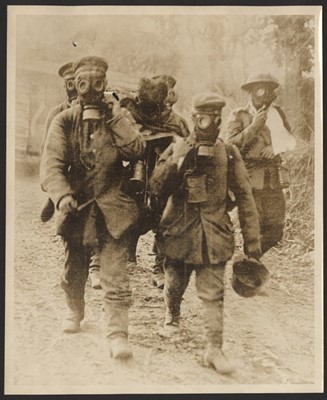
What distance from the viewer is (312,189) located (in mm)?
2107

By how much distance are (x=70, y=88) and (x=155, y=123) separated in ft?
1.00

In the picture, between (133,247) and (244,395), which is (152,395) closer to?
(244,395)

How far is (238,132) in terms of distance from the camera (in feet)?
6.85

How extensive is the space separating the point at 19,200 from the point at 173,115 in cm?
58

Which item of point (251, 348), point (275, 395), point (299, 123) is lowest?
point (275, 395)

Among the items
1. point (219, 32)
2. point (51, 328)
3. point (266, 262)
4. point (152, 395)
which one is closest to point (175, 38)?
point (219, 32)

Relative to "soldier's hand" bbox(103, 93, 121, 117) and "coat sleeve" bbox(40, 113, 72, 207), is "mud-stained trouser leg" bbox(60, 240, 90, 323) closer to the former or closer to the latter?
"coat sleeve" bbox(40, 113, 72, 207)

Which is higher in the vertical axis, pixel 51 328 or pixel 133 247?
pixel 133 247

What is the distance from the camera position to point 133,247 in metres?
2.06

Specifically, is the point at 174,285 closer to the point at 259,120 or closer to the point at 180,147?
the point at 180,147

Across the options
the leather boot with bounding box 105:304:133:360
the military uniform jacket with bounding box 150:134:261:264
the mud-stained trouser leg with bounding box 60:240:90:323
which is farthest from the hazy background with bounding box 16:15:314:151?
the leather boot with bounding box 105:304:133:360

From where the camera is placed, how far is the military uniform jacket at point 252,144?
6.84 feet

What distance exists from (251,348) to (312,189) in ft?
1.87

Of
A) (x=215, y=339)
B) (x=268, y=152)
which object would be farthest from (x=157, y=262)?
(x=268, y=152)
